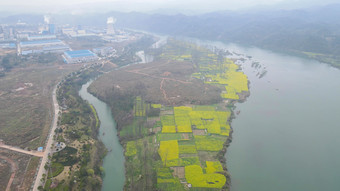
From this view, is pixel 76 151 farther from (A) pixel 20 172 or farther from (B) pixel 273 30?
(B) pixel 273 30

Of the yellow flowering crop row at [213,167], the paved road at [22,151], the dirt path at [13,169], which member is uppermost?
the yellow flowering crop row at [213,167]

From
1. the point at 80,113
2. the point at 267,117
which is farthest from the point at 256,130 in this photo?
the point at 80,113

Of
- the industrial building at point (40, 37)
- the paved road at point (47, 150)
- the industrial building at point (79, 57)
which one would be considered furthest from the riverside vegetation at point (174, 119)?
the industrial building at point (40, 37)

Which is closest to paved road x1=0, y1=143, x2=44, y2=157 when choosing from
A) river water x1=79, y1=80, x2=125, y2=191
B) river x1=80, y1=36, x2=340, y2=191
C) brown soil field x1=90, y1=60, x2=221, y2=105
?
river water x1=79, y1=80, x2=125, y2=191

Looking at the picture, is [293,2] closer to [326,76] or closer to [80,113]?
[326,76]

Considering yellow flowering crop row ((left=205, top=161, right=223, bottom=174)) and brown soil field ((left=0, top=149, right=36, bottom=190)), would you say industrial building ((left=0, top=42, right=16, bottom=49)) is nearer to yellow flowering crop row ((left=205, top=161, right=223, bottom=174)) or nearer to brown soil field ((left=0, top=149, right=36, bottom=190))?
brown soil field ((left=0, top=149, right=36, bottom=190))

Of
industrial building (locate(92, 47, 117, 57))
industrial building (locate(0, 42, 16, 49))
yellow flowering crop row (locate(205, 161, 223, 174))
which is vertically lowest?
yellow flowering crop row (locate(205, 161, 223, 174))

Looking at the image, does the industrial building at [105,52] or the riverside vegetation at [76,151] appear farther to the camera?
the industrial building at [105,52]

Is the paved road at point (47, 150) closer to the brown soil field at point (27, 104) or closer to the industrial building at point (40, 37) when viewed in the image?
the brown soil field at point (27, 104)
